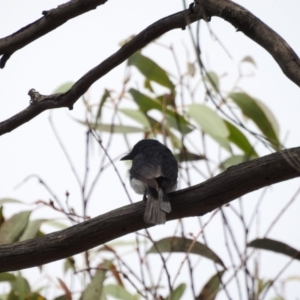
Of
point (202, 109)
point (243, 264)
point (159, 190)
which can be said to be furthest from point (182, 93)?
point (243, 264)

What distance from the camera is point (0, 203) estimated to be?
385cm

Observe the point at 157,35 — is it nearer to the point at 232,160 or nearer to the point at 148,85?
the point at 232,160

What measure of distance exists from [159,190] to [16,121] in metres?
0.82

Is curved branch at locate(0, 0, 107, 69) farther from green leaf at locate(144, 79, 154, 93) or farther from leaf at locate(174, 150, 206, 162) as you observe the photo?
green leaf at locate(144, 79, 154, 93)

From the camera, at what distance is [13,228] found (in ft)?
11.2

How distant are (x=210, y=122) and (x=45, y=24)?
1.19m

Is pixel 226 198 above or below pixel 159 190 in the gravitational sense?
below

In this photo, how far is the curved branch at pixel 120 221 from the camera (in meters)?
2.48

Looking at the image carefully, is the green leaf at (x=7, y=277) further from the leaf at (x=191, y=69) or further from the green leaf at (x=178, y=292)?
the leaf at (x=191, y=69)

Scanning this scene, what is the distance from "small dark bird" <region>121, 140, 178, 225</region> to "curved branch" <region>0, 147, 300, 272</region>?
200mm

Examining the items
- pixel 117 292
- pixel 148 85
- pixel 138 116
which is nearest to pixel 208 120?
pixel 138 116

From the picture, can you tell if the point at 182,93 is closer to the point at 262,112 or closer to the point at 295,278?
the point at 262,112

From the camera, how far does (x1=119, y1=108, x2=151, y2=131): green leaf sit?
378 centimetres

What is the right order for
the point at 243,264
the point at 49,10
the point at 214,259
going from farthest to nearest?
1. the point at 214,259
2. the point at 243,264
3. the point at 49,10
